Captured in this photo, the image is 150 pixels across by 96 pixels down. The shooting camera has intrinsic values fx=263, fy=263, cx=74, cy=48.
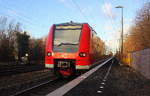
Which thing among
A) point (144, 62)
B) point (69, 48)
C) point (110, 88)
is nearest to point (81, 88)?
point (110, 88)

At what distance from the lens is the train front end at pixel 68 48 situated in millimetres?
14609

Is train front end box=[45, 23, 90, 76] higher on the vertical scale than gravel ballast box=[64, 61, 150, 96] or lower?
higher

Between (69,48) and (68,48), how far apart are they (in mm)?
57

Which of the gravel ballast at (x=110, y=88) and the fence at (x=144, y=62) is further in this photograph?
the fence at (x=144, y=62)

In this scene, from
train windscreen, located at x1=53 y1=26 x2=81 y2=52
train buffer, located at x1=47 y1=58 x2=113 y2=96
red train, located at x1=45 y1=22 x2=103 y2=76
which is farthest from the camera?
train windscreen, located at x1=53 y1=26 x2=81 y2=52

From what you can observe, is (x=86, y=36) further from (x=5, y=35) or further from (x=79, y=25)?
(x=5, y=35)

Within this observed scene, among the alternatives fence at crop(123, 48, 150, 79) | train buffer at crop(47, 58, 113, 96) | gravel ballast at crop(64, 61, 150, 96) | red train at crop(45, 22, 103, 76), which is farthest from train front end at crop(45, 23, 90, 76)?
fence at crop(123, 48, 150, 79)

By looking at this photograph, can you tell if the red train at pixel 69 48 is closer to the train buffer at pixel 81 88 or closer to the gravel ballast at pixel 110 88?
the train buffer at pixel 81 88

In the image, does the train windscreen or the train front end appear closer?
the train front end

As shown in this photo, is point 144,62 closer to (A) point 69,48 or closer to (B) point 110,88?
(A) point 69,48

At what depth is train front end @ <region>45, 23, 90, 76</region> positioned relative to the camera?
47.9 ft

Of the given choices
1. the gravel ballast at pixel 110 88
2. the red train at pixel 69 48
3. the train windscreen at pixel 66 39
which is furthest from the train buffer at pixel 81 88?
the train windscreen at pixel 66 39

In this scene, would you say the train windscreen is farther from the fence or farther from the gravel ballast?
the fence

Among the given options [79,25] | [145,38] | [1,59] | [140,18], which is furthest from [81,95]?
[1,59]
